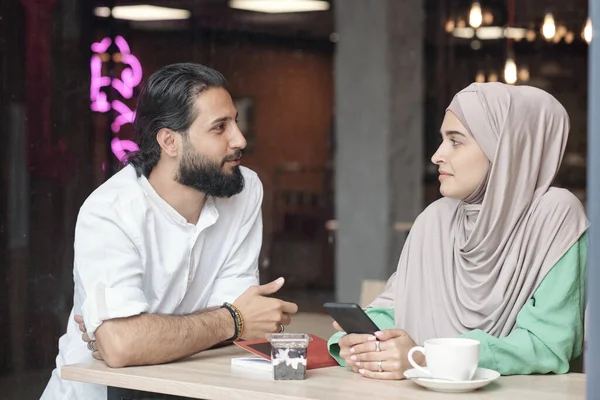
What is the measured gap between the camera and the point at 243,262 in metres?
2.94

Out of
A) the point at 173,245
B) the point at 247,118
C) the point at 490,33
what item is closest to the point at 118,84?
the point at 247,118

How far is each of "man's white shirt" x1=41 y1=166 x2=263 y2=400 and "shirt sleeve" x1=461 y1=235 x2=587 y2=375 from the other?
84cm

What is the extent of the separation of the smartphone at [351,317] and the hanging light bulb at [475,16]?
452 cm

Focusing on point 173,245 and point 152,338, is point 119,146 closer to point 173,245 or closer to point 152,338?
point 173,245

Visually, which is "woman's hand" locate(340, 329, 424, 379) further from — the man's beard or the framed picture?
the framed picture

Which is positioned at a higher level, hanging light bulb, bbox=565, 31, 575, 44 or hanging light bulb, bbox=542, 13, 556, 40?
hanging light bulb, bbox=542, 13, 556, 40

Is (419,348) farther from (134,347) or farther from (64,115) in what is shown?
(64,115)

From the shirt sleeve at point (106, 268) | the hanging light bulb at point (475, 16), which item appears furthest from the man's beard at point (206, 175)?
the hanging light bulb at point (475, 16)

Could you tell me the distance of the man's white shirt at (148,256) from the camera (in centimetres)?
250

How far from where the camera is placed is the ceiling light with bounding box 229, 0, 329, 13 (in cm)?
625

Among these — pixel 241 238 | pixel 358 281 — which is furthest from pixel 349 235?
pixel 241 238

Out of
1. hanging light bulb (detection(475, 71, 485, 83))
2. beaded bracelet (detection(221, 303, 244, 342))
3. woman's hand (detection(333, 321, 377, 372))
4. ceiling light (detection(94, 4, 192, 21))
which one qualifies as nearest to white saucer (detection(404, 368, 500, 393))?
woman's hand (detection(333, 321, 377, 372))

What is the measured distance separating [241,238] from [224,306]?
0.35 meters

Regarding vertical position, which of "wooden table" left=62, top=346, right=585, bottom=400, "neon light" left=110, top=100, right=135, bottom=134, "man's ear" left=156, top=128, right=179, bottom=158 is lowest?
"wooden table" left=62, top=346, right=585, bottom=400
